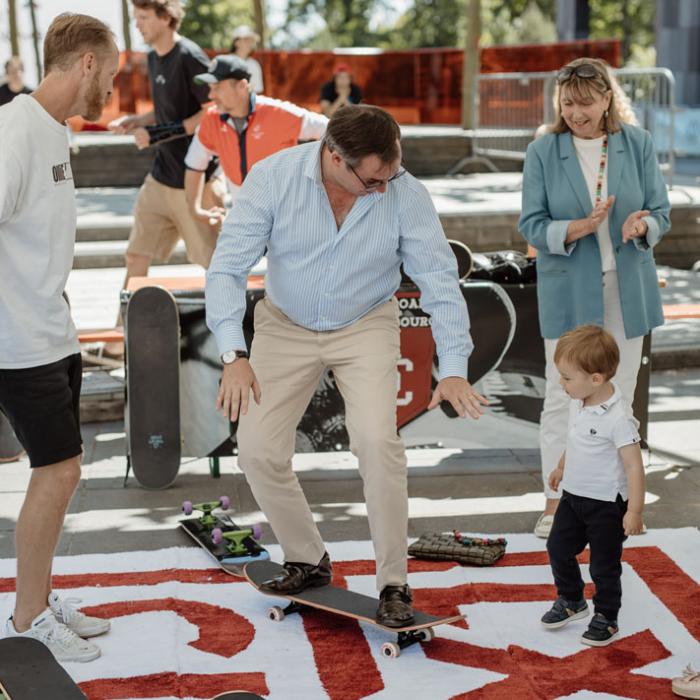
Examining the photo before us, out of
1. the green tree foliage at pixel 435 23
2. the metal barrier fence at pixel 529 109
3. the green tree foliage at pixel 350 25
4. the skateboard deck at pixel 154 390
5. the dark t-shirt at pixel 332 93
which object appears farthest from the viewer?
the green tree foliage at pixel 350 25

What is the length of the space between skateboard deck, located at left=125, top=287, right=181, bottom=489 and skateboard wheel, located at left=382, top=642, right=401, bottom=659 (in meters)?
2.23

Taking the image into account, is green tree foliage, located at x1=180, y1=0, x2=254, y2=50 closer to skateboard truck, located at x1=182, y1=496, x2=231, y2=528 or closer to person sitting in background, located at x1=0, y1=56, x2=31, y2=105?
person sitting in background, located at x1=0, y1=56, x2=31, y2=105

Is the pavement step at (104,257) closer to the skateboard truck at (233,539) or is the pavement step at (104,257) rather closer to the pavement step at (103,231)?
the pavement step at (103,231)

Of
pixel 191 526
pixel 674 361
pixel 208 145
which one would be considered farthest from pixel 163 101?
pixel 674 361

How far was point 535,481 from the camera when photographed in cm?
630

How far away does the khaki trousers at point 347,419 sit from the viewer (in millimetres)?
4211

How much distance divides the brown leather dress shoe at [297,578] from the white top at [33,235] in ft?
3.88

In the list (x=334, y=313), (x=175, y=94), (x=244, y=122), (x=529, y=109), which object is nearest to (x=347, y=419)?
(x=334, y=313)

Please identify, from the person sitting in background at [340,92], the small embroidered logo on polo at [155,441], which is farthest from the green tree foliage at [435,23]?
the small embroidered logo on polo at [155,441]

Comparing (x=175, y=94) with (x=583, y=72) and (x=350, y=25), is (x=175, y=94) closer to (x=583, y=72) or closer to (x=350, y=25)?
(x=583, y=72)

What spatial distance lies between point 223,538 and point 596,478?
5.65 ft

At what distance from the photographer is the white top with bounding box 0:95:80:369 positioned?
3.83 metres

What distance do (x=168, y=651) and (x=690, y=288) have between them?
826 centimetres

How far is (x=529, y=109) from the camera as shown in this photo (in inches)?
673
